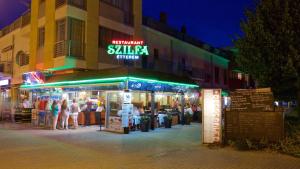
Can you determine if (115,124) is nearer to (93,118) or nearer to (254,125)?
(93,118)

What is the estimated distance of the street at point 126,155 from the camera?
972cm

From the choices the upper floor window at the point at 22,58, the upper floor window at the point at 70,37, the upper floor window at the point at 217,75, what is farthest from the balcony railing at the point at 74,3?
the upper floor window at the point at 217,75

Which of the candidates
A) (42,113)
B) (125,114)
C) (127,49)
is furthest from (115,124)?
(127,49)

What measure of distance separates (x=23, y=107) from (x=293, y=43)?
62.5ft

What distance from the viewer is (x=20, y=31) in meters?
30.1

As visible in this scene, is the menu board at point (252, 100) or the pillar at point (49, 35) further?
the pillar at point (49, 35)

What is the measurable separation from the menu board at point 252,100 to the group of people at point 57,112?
33.5 feet

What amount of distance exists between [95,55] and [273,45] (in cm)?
1329

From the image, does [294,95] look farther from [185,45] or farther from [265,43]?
[185,45]

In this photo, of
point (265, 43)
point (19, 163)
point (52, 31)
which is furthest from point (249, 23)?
point (52, 31)

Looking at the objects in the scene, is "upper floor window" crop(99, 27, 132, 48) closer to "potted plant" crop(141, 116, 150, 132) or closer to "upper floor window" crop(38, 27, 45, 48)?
"upper floor window" crop(38, 27, 45, 48)

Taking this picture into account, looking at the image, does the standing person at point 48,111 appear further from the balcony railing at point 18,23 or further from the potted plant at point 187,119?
the balcony railing at point 18,23

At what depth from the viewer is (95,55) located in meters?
23.5

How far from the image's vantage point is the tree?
42.8 ft
